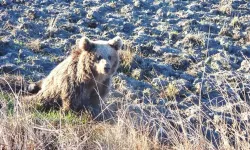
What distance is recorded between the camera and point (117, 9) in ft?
35.6

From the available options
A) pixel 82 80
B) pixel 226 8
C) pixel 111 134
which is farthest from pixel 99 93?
pixel 226 8

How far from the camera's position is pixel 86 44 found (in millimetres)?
6895

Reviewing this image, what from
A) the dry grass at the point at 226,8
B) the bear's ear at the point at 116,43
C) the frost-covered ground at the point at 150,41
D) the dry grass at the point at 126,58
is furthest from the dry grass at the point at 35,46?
the dry grass at the point at 226,8

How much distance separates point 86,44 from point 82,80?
0.47m

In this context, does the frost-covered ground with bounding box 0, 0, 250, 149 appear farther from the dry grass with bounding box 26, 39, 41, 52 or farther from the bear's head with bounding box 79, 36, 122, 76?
the bear's head with bounding box 79, 36, 122, 76

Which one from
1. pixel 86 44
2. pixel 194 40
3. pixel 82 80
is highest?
pixel 86 44

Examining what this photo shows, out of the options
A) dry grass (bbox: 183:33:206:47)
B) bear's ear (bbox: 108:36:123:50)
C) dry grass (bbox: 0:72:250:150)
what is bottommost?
dry grass (bbox: 183:33:206:47)

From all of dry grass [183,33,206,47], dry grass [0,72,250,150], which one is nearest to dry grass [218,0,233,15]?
dry grass [183,33,206,47]

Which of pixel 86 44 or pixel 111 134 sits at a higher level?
pixel 86 44

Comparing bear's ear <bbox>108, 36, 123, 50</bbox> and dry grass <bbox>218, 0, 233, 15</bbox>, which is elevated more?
bear's ear <bbox>108, 36, 123, 50</bbox>

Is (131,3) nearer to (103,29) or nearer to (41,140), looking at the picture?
(103,29)

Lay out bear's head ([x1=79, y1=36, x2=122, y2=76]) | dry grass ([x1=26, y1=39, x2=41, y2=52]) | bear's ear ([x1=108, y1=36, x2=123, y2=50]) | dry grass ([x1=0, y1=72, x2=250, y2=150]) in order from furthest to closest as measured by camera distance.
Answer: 1. dry grass ([x1=26, y1=39, x2=41, y2=52])
2. bear's ear ([x1=108, y1=36, x2=123, y2=50])
3. bear's head ([x1=79, y1=36, x2=122, y2=76])
4. dry grass ([x1=0, y1=72, x2=250, y2=150])

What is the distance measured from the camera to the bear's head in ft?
22.2

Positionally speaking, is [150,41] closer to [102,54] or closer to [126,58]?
[126,58]
